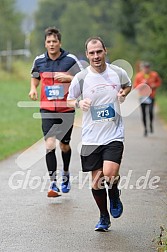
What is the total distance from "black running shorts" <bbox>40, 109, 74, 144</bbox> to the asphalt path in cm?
87

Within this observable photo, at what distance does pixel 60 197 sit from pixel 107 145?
8.46ft

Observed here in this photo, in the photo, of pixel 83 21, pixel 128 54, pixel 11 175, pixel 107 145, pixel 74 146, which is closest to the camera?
pixel 107 145

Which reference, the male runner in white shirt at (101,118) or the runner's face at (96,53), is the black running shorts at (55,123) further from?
the runner's face at (96,53)

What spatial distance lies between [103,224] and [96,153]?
0.77 m

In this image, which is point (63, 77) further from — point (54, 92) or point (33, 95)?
point (33, 95)

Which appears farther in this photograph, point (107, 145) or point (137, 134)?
point (137, 134)

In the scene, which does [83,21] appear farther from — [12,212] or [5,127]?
[12,212]

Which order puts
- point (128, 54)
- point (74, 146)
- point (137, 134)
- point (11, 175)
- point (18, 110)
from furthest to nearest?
1. point (128, 54)
2. point (18, 110)
3. point (137, 134)
4. point (74, 146)
5. point (11, 175)

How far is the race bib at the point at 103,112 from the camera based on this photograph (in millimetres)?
8703

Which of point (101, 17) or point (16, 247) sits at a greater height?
point (101, 17)

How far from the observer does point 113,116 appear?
28.7 feet

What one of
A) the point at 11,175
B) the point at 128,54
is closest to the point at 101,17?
the point at 128,54

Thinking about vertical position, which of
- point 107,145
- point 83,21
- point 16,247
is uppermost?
point 83,21

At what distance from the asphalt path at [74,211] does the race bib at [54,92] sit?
135 cm
